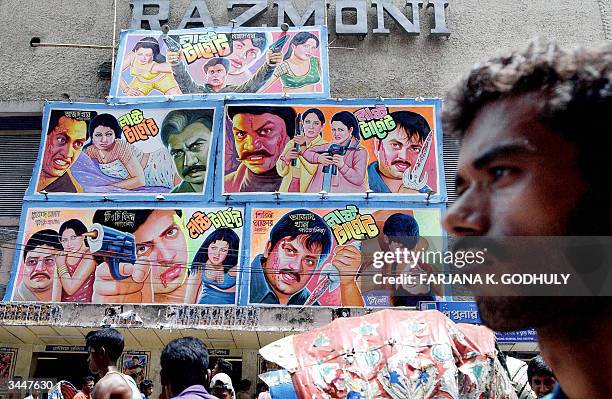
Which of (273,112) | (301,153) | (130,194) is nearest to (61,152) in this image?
(130,194)

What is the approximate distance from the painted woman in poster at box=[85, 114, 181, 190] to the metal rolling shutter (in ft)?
6.75

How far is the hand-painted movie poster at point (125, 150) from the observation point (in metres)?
15.6

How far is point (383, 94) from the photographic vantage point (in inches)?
707

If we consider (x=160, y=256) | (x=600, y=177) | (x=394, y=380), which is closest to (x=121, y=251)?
(x=160, y=256)

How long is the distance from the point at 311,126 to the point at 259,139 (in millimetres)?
1289

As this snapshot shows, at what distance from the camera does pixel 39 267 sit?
14.8 m

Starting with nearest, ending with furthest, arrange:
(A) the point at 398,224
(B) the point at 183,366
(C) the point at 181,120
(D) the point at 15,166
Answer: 1. (B) the point at 183,366
2. (A) the point at 398,224
3. (C) the point at 181,120
4. (D) the point at 15,166

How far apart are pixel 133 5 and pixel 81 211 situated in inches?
283

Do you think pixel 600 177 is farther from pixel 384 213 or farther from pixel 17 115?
pixel 17 115

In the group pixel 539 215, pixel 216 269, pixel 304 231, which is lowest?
pixel 539 215

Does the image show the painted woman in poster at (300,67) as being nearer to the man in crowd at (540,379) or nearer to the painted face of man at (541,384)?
the man in crowd at (540,379)

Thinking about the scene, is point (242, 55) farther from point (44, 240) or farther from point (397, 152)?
point (44, 240)

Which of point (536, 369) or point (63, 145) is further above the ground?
point (63, 145)

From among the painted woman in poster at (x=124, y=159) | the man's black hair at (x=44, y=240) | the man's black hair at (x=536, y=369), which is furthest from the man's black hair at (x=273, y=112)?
the man's black hair at (x=536, y=369)
